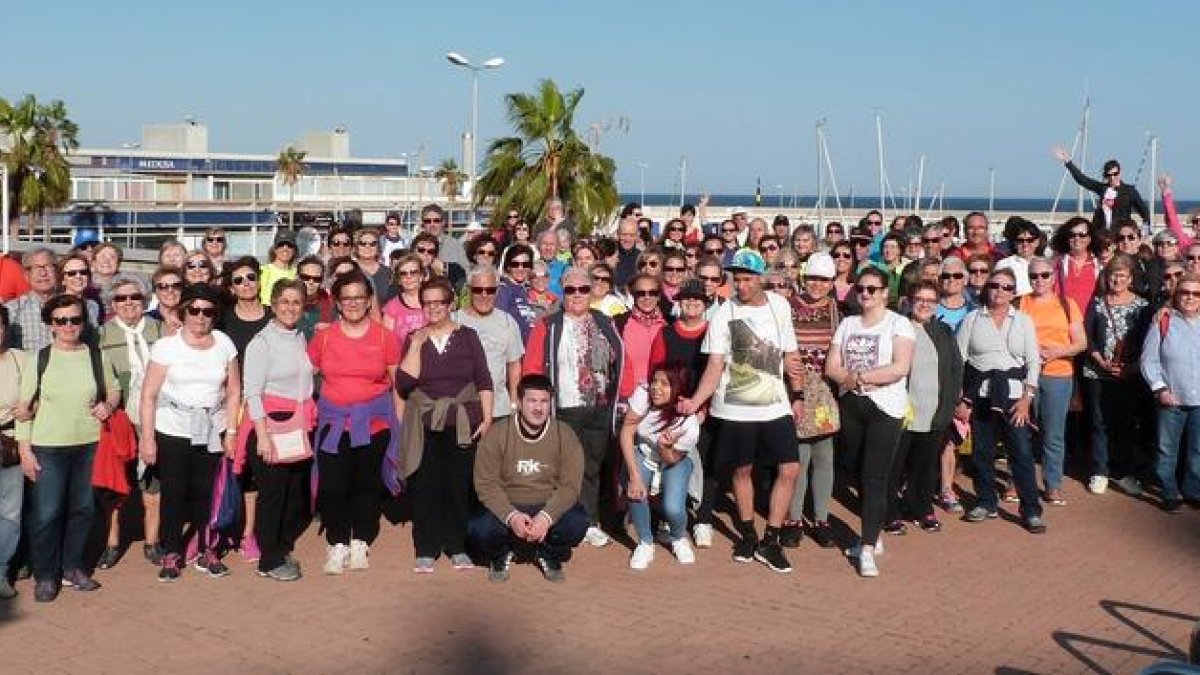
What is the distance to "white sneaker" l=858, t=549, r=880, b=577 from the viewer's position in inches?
301

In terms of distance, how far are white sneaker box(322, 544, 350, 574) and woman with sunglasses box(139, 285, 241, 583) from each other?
634 millimetres

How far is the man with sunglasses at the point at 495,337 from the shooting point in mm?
7945

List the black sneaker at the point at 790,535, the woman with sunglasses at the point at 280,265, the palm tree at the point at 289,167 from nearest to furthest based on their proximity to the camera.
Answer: the black sneaker at the point at 790,535
the woman with sunglasses at the point at 280,265
the palm tree at the point at 289,167

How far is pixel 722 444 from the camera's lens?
7.80 metres

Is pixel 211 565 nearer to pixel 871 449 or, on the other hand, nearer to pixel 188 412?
pixel 188 412

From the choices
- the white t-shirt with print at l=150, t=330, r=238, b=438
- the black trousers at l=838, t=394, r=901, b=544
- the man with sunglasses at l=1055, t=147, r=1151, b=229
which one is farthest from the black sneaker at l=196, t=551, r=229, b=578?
the man with sunglasses at l=1055, t=147, r=1151, b=229

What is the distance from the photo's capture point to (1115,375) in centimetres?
970

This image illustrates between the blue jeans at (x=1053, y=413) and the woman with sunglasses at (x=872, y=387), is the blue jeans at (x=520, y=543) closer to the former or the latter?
the woman with sunglasses at (x=872, y=387)

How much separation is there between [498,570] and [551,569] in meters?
0.33

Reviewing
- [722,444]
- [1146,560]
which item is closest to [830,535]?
[722,444]

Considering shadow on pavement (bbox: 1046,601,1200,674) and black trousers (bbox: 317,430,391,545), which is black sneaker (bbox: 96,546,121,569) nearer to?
black trousers (bbox: 317,430,391,545)

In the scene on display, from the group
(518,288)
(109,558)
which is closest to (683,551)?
(518,288)

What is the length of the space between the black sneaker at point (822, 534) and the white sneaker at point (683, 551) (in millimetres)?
963

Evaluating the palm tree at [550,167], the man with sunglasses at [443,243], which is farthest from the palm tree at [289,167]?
the man with sunglasses at [443,243]
